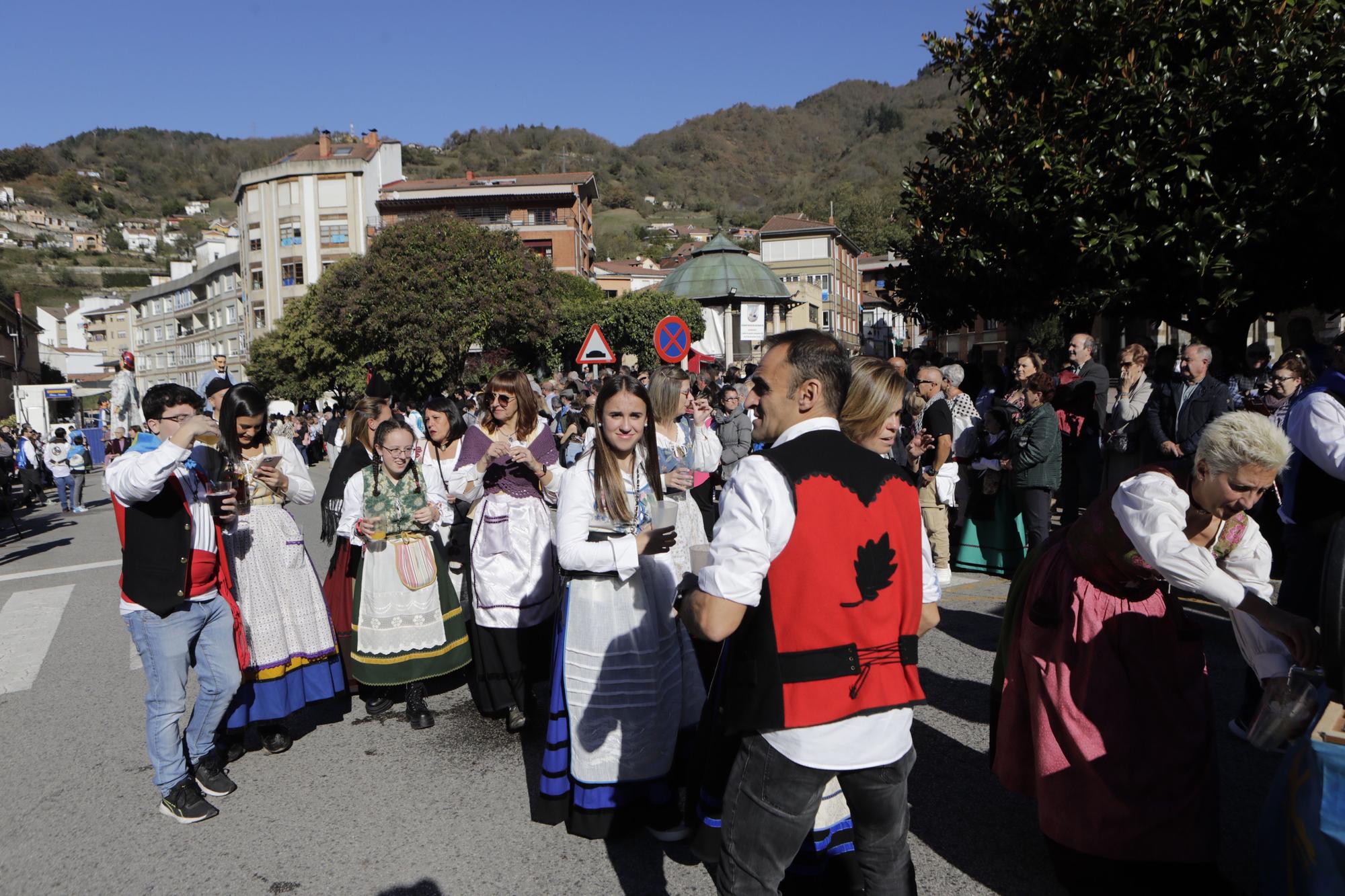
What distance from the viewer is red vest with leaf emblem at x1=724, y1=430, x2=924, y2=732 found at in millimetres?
2168

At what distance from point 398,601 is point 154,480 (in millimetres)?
1589

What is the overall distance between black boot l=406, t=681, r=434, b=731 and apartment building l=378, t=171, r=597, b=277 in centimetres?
5514

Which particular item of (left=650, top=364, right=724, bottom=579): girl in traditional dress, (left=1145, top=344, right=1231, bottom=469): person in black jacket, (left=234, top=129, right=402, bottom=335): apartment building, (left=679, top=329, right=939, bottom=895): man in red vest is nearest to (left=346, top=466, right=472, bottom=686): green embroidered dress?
(left=650, top=364, right=724, bottom=579): girl in traditional dress

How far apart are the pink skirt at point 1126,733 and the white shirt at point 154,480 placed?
336cm

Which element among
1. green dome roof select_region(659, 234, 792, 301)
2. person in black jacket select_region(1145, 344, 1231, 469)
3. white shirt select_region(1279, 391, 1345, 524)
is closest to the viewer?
white shirt select_region(1279, 391, 1345, 524)

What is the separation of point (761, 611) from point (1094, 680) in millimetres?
1488

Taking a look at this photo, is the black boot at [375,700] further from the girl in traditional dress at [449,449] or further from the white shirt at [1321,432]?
the white shirt at [1321,432]

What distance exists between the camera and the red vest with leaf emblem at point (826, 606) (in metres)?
2.17

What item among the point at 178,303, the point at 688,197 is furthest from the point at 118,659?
the point at 688,197

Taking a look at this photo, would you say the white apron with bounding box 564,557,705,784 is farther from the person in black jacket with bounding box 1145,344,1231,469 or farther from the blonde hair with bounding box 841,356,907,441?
the person in black jacket with bounding box 1145,344,1231,469

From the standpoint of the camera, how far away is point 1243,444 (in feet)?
8.27

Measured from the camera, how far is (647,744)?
11.7 ft

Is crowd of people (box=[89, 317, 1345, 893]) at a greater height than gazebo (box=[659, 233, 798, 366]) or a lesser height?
lesser

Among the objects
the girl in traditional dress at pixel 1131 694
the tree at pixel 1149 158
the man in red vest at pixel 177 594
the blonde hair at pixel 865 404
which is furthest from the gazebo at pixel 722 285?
the girl in traditional dress at pixel 1131 694
